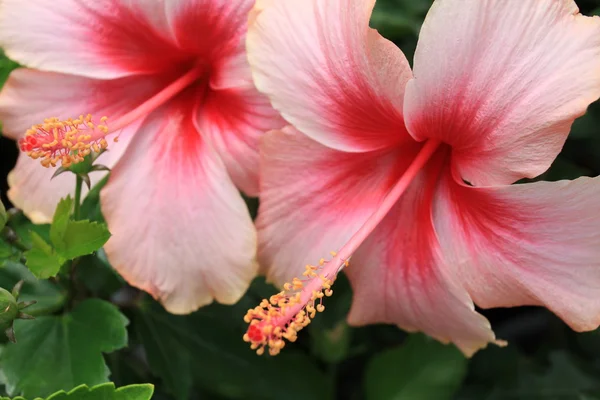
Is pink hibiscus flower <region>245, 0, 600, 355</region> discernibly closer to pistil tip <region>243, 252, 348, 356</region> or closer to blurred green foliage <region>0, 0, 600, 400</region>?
pistil tip <region>243, 252, 348, 356</region>

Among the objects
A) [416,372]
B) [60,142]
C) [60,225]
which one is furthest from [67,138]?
[416,372]

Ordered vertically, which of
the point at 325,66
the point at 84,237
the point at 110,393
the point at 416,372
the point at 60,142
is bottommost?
the point at 416,372

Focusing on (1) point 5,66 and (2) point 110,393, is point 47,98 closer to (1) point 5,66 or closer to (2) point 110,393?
(1) point 5,66

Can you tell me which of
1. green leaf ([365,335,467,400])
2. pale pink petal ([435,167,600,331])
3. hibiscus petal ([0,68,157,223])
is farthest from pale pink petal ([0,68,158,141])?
green leaf ([365,335,467,400])

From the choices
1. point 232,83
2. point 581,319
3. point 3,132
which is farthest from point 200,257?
point 581,319

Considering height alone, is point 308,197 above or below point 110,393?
above

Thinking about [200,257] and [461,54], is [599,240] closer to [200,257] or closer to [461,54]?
[461,54]
